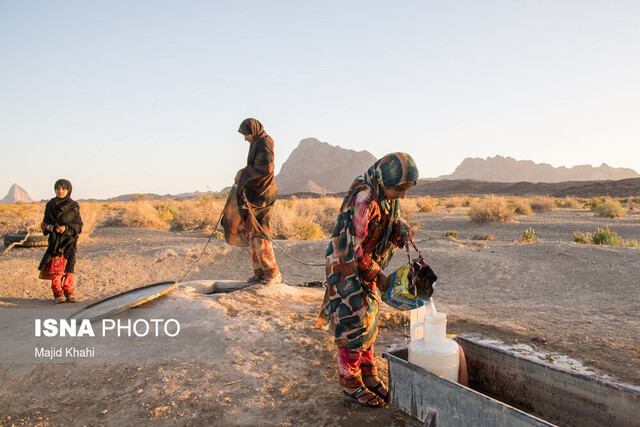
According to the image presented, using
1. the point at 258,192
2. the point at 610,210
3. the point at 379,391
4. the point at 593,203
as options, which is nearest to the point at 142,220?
the point at 258,192

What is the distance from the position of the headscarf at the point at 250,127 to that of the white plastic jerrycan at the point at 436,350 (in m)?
3.48

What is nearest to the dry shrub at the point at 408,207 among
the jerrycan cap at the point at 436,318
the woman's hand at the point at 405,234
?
the woman's hand at the point at 405,234

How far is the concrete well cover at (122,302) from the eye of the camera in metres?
4.42

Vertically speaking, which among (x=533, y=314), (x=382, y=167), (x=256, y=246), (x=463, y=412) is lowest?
(x=533, y=314)

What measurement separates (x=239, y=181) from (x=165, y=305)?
181cm

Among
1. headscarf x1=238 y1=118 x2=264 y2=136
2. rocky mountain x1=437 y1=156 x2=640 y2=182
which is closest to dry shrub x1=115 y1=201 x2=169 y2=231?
headscarf x1=238 y1=118 x2=264 y2=136

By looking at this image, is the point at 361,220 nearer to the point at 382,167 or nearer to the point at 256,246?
the point at 382,167

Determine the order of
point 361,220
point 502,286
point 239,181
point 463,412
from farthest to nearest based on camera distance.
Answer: point 502,286
point 239,181
point 361,220
point 463,412

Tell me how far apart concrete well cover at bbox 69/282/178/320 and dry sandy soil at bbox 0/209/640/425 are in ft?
0.66

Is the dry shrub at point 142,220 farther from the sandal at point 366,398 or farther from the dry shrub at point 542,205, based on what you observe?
the dry shrub at point 542,205

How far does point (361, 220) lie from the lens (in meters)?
2.93

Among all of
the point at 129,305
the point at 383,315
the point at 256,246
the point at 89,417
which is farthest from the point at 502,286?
the point at 89,417

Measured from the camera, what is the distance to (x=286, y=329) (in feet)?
14.5

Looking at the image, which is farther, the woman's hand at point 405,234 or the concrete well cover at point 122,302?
the concrete well cover at point 122,302
